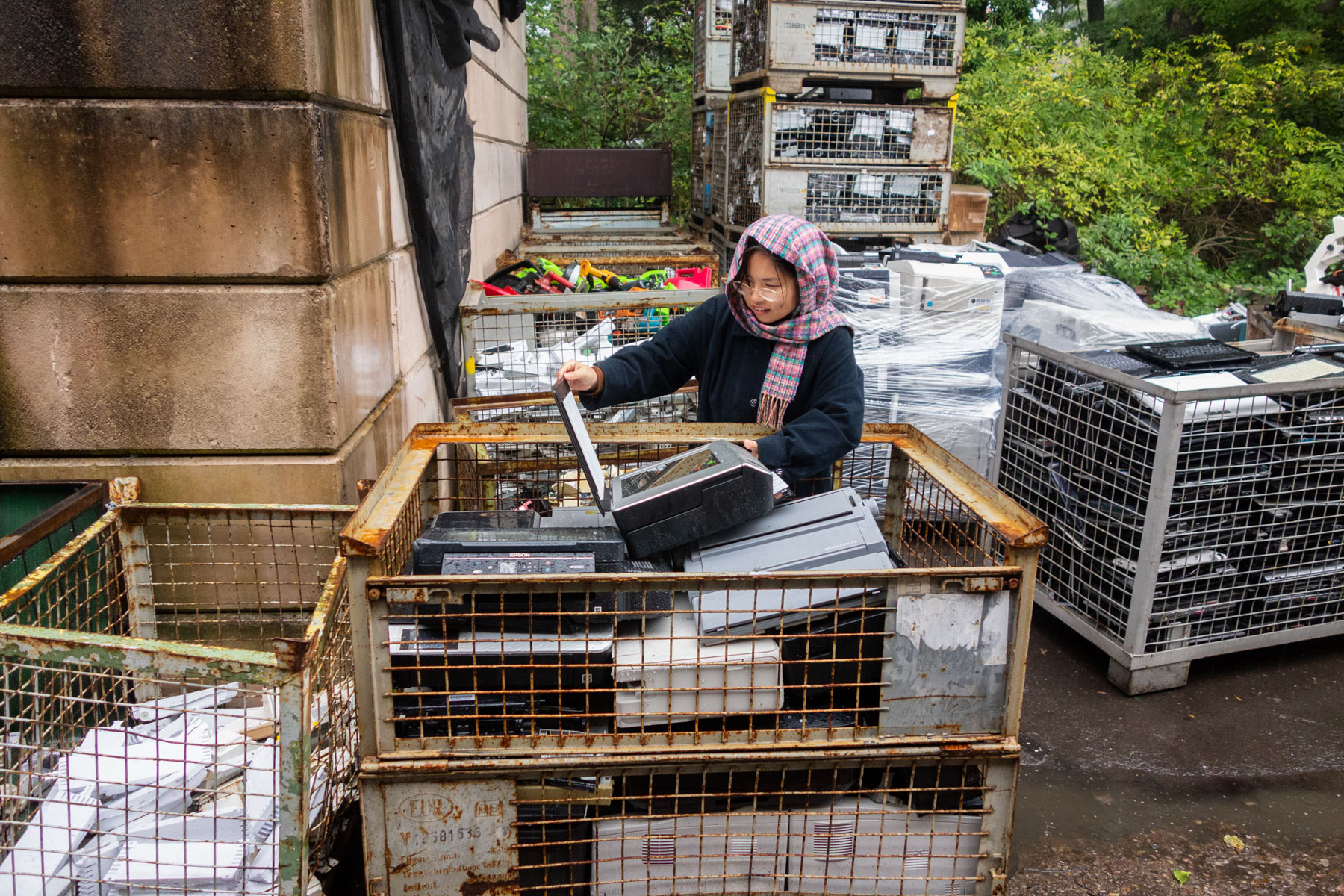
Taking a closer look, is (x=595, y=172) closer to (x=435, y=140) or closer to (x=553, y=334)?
(x=553, y=334)

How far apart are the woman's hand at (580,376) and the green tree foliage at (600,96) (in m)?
11.8

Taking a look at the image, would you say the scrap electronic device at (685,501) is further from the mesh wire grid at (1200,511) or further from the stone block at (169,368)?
the mesh wire grid at (1200,511)

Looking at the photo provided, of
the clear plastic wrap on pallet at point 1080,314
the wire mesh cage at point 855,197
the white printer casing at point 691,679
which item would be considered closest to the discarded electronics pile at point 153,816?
the white printer casing at point 691,679

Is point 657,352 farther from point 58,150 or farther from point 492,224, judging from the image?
point 492,224

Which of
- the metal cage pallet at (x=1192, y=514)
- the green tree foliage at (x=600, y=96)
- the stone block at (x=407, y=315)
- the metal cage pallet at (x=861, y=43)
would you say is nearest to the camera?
the metal cage pallet at (x=1192, y=514)

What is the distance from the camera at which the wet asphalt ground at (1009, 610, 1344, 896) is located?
287 cm

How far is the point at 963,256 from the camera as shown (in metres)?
5.59

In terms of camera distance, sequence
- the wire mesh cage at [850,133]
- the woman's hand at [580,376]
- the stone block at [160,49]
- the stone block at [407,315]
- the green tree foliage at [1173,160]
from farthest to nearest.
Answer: the green tree foliage at [1173,160] → the wire mesh cage at [850,133] → the stone block at [407,315] → the woman's hand at [580,376] → the stone block at [160,49]

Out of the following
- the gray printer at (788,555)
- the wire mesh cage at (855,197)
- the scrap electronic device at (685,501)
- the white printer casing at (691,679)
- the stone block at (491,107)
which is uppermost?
the stone block at (491,107)

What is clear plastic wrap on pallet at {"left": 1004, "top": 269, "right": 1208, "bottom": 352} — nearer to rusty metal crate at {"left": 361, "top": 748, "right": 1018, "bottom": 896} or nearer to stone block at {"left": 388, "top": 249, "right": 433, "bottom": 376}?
stone block at {"left": 388, "top": 249, "right": 433, "bottom": 376}

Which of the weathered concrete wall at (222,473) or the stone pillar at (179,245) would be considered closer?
the stone pillar at (179,245)

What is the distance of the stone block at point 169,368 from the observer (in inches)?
105

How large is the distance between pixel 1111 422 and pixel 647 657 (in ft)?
8.90

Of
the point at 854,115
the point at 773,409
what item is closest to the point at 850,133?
the point at 854,115
